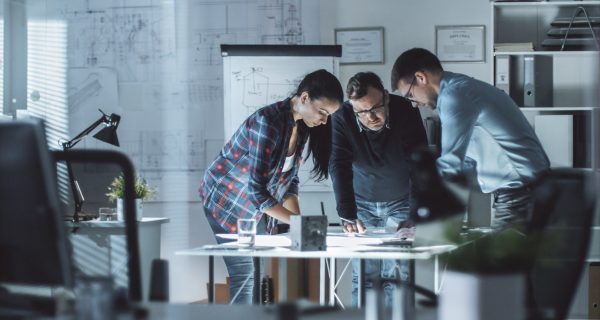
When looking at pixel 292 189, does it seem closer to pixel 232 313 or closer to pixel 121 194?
pixel 121 194

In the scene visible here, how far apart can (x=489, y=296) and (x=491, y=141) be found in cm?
196

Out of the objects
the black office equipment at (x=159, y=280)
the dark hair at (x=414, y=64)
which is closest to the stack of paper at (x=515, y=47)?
the dark hair at (x=414, y=64)

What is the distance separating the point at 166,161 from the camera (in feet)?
18.7

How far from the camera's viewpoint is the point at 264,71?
17.1 ft

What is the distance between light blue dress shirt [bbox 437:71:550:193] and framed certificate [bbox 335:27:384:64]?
7.38ft

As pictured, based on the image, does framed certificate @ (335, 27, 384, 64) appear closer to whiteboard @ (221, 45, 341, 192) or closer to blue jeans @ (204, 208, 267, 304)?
whiteboard @ (221, 45, 341, 192)

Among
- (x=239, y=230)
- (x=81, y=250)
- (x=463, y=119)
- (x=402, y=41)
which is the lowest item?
(x=81, y=250)

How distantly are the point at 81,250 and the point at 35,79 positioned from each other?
5.34 feet

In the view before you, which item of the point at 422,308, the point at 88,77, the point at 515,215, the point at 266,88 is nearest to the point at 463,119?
the point at 515,215

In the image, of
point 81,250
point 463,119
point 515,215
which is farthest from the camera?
point 81,250

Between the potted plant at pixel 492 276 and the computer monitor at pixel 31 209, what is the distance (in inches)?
26.9

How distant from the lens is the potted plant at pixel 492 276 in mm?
1303

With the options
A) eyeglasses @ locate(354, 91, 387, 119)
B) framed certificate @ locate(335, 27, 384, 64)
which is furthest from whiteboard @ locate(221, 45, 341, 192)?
eyeglasses @ locate(354, 91, 387, 119)

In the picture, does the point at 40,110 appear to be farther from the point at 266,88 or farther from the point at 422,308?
the point at 422,308
